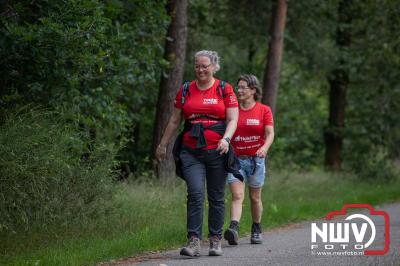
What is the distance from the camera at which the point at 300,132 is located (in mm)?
40094

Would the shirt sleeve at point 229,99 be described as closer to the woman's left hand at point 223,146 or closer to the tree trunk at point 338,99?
the woman's left hand at point 223,146

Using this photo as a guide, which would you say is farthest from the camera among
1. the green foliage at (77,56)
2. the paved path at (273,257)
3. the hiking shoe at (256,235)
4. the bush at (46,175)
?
the green foliage at (77,56)

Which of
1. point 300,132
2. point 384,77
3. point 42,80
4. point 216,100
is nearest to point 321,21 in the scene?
point 384,77

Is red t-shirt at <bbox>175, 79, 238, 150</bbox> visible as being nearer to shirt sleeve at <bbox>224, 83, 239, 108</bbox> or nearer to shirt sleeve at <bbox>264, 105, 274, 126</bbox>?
shirt sleeve at <bbox>224, 83, 239, 108</bbox>

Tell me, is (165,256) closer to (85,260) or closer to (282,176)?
(85,260)

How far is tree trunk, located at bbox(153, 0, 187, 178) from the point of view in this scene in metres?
18.3

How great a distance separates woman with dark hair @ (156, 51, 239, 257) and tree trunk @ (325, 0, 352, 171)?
20.3m

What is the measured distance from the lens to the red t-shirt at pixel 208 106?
9.99 m

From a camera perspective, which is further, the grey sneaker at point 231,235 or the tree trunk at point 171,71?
the tree trunk at point 171,71

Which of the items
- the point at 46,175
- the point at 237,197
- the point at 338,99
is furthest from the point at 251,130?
the point at 338,99

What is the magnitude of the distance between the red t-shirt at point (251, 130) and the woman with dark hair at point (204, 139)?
1.28 m

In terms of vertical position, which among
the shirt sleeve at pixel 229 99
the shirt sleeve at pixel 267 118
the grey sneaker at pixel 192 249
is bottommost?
the grey sneaker at pixel 192 249

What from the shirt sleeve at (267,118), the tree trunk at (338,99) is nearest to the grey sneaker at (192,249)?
the shirt sleeve at (267,118)

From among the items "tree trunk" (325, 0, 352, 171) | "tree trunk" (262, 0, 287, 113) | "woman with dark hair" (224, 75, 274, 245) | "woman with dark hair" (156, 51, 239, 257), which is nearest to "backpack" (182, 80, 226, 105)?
"woman with dark hair" (156, 51, 239, 257)
